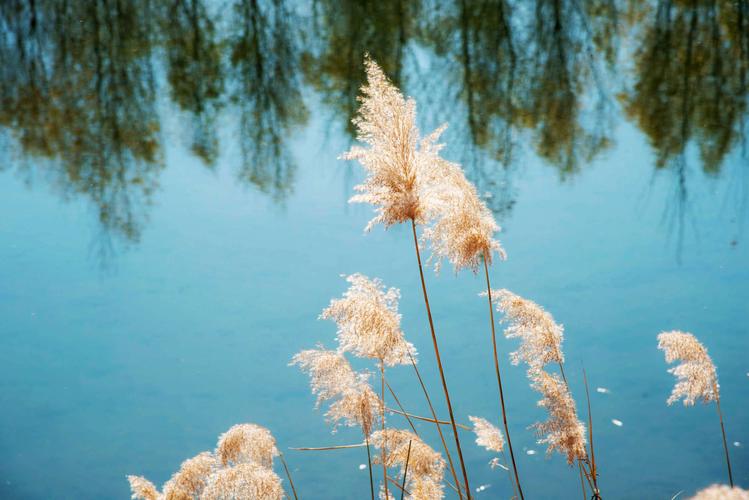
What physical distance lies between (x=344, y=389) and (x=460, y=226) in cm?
50

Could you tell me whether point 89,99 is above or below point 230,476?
above

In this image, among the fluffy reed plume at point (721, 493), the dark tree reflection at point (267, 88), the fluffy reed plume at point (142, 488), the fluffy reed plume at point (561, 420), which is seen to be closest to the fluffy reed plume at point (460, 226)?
the fluffy reed plume at point (561, 420)

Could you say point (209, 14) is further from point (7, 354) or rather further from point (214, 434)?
point (214, 434)

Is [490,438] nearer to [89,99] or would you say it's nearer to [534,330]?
[534,330]

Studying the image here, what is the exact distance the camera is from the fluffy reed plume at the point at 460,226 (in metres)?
1.92

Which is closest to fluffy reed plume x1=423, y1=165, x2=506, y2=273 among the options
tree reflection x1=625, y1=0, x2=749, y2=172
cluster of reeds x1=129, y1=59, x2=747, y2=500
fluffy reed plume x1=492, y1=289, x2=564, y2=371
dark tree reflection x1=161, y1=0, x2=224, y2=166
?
cluster of reeds x1=129, y1=59, x2=747, y2=500

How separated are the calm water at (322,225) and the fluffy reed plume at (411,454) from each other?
42.6 inches

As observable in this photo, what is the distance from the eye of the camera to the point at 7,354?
12.8 ft

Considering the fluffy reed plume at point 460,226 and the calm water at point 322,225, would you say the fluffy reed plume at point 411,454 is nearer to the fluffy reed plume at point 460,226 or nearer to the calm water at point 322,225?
the fluffy reed plume at point 460,226

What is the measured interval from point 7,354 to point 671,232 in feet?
12.1

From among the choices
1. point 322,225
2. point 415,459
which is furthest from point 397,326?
point 322,225

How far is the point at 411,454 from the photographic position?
6.09ft

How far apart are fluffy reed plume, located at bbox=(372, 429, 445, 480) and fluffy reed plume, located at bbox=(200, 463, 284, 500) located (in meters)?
0.33

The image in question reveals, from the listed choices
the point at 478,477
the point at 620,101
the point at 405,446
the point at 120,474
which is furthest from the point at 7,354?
the point at 620,101
